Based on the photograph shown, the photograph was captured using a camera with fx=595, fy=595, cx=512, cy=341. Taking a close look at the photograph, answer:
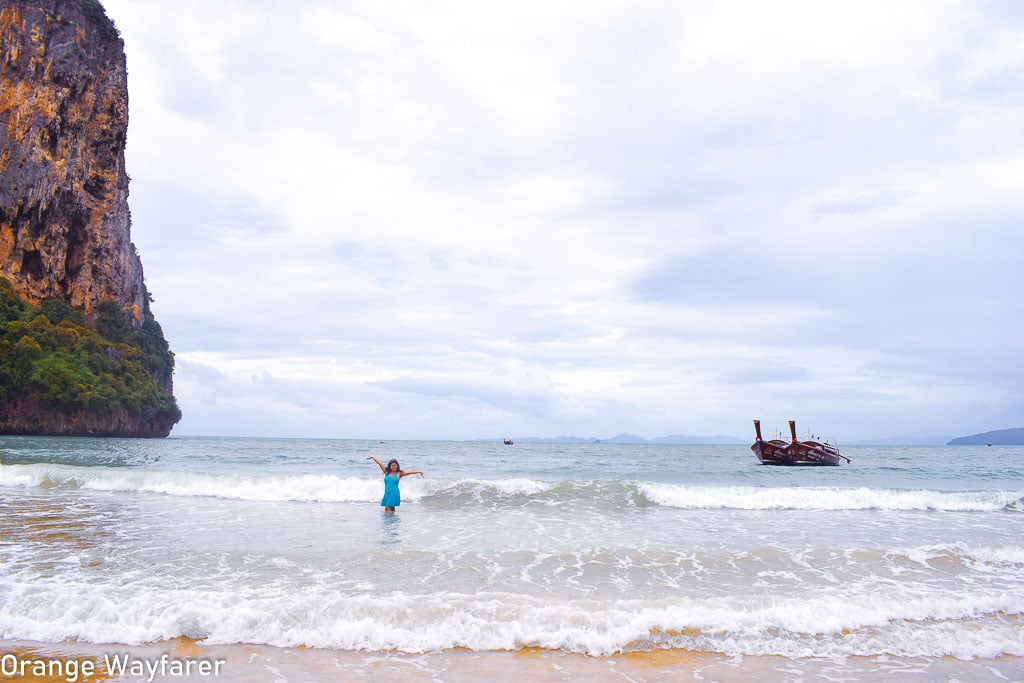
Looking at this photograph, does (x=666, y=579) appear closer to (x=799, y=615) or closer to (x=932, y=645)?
(x=799, y=615)

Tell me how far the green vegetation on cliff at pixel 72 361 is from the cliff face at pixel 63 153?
2.88 metres

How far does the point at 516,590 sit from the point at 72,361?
245ft

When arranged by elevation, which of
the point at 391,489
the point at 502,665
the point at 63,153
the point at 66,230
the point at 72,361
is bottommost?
the point at 502,665

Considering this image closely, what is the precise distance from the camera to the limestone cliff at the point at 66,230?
6366 cm

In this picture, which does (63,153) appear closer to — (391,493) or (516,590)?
(391,493)

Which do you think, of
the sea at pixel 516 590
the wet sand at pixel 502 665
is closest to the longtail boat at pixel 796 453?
the sea at pixel 516 590

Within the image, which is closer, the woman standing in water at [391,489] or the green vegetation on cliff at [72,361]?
the woman standing in water at [391,489]

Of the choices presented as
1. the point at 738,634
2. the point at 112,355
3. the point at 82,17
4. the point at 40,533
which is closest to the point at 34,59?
the point at 82,17

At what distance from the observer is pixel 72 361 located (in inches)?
2586

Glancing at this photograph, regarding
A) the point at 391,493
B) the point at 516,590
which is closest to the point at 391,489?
the point at 391,493

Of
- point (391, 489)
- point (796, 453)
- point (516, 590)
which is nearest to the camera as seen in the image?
point (516, 590)

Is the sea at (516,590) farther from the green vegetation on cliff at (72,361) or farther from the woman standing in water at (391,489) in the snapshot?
the green vegetation on cliff at (72,361)

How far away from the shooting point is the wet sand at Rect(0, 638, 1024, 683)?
6019 millimetres

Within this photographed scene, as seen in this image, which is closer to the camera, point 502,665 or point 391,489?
point 502,665
